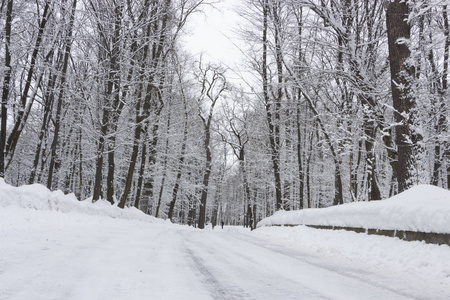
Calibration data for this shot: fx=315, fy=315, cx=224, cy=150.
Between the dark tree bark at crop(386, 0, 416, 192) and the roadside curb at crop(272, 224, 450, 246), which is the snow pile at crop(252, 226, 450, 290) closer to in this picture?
the roadside curb at crop(272, 224, 450, 246)

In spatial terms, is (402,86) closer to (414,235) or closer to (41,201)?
(414,235)

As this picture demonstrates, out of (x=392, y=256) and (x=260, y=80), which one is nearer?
(x=392, y=256)

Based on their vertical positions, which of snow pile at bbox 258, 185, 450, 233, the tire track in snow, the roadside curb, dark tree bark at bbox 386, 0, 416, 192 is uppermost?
dark tree bark at bbox 386, 0, 416, 192

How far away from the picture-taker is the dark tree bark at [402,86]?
7.66m

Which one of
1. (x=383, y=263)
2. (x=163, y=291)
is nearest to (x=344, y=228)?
(x=383, y=263)

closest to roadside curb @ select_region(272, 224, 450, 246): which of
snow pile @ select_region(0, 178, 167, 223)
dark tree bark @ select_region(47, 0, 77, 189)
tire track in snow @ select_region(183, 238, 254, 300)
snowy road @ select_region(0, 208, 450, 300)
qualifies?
snowy road @ select_region(0, 208, 450, 300)

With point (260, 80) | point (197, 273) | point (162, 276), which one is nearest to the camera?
point (162, 276)

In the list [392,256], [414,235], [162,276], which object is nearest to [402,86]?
[414,235]

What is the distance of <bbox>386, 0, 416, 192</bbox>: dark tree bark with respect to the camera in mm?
7660

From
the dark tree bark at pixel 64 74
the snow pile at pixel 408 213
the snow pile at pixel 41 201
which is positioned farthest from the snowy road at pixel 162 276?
the dark tree bark at pixel 64 74

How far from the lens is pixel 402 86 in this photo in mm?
7645

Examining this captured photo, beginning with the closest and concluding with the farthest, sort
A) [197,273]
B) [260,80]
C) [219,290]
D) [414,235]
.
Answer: [219,290], [197,273], [414,235], [260,80]

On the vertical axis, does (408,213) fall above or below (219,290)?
above

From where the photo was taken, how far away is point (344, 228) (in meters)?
8.12
